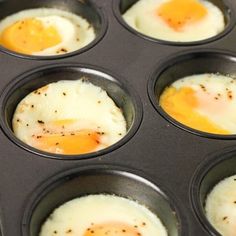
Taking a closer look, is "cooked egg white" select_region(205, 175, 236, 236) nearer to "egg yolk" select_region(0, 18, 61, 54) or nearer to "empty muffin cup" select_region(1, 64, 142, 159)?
"empty muffin cup" select_region(1, 64, 142, 159)

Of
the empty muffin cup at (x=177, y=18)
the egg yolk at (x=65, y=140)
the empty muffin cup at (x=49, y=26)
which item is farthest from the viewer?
the empty muffin cup at (x=177, y=18)

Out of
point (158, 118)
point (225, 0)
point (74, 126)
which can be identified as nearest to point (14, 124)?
point (74, 126)

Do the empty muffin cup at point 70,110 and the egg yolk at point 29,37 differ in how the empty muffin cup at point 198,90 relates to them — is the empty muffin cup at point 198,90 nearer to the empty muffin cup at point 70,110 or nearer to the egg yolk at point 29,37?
the empty muffin cup at point 70,110

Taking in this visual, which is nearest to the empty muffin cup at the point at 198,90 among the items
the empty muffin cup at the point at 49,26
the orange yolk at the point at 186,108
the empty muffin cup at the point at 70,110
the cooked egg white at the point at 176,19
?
the orange yolk at the point at 186,108

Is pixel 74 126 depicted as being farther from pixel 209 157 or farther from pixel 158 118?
pixel 209 157

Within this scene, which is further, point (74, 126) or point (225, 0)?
point (225, 0)

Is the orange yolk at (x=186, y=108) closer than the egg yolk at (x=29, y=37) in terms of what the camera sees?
Yes

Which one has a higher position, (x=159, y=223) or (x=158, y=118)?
(x=158, y=118)

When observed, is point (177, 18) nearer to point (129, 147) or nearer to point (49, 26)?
point (49, 26)

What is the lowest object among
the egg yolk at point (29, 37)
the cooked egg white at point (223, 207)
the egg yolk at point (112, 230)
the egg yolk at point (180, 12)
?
the egg yolk at point (112, 230)
